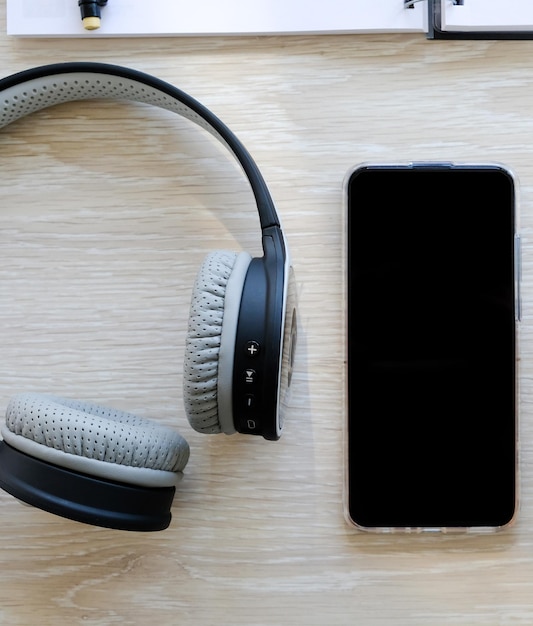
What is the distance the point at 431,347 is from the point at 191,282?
187 millimetres

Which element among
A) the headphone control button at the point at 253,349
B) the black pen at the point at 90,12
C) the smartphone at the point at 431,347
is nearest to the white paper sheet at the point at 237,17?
the black pen at the point at 90,12

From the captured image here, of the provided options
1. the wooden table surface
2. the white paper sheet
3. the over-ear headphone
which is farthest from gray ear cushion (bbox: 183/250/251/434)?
the white paper sheet

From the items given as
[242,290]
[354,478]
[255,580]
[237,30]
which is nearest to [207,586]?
[255,580]

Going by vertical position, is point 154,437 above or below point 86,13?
below

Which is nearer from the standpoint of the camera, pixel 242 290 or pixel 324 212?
pixel 242 290

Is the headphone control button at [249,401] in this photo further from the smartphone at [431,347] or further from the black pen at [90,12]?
the black pen at [90,12]

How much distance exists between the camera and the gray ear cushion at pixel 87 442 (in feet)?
1.49

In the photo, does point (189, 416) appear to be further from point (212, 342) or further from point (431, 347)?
point (431, 347)

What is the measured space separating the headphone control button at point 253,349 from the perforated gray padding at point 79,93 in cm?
16

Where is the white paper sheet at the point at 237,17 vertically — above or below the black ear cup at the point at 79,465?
above

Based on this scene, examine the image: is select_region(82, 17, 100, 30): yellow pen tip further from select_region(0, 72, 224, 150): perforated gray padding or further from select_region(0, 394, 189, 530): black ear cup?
select_region(0, 394, 189, 530): black ear cup

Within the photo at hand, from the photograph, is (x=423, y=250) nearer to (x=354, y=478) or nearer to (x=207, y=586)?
(x=354, y=478)

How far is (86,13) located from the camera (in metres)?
0.55

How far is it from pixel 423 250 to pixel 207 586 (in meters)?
0.30
